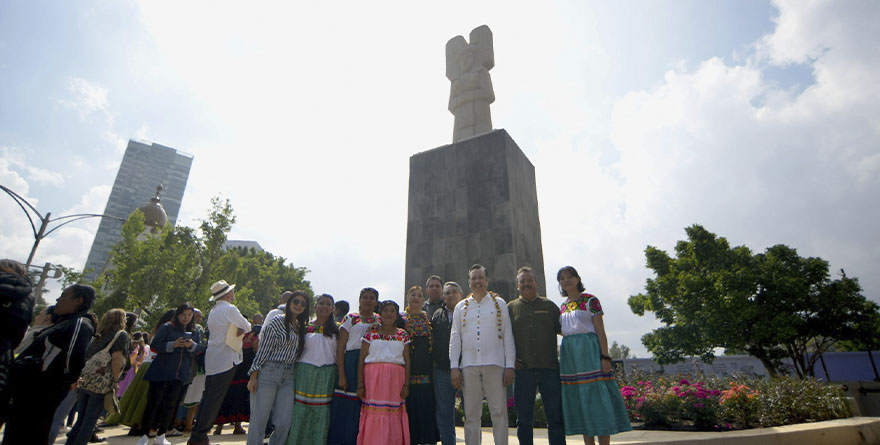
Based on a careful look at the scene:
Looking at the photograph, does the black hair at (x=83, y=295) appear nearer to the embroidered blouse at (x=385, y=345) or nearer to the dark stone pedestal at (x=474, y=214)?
the embroidered blouse at (x=385, y=345)

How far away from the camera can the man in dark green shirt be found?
4.30m

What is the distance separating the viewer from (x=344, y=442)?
4363 mm

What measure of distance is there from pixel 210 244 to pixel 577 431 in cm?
1819

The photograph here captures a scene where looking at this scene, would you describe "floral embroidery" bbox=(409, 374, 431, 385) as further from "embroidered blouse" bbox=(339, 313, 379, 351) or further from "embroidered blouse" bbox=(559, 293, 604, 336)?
"embroidered blouse" bbox=(559, 293, 604, 336)

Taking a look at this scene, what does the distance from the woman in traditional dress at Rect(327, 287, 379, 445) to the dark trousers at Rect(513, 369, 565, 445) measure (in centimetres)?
171

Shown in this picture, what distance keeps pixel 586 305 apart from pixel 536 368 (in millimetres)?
854

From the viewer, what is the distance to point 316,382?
4.49m

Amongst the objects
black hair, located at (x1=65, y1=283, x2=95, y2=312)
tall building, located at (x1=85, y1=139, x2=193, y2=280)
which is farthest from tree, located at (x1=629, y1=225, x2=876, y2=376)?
tall building, located at (x1=85, y1=139, x2=193, y2=280)

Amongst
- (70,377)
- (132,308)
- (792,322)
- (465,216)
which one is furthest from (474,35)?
(792,322)

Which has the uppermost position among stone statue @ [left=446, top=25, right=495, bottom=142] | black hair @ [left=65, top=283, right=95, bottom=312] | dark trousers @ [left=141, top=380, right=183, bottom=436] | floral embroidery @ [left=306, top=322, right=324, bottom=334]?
stone statue @ [left=446, top=25, right=495, bottom=142]

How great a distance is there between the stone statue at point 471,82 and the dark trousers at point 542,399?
29.4 feet

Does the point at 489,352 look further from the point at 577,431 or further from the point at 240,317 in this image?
the point at 240,317

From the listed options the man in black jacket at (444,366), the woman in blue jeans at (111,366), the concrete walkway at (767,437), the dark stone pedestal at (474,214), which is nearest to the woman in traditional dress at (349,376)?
the man in black jacket at (444,366)

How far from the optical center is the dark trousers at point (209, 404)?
14.5 feet
